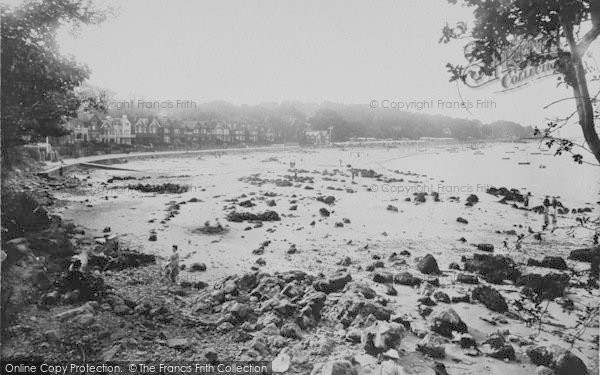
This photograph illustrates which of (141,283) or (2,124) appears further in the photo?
(2,124)

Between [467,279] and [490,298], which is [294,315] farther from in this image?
[467,279]

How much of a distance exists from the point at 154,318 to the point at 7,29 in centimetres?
942

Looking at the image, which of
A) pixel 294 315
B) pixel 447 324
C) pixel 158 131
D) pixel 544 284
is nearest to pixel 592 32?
pixel 447 324

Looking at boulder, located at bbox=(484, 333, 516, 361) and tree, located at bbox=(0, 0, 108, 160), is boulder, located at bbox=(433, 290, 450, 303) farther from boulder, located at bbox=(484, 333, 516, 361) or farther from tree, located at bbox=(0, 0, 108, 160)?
tree, located at bbox=(0, 0, 108, 160)

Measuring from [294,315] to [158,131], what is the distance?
95.0m

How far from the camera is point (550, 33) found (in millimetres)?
4340

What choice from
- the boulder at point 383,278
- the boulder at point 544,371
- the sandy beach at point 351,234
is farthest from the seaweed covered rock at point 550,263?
the boulder at point 544,371

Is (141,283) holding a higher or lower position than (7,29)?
lower

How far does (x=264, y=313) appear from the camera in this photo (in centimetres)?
741

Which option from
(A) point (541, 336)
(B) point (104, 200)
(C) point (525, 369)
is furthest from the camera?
(B) point (104, 200)

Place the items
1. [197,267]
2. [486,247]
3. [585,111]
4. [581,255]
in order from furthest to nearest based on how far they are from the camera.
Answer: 1. [486,247]
2. [581,255]
3. [197,267]
4. [585,111]

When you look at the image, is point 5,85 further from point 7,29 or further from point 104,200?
point 104,200

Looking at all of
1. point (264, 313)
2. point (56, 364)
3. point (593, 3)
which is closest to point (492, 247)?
point (264, 313)

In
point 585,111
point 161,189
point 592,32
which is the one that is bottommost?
point 161,189
